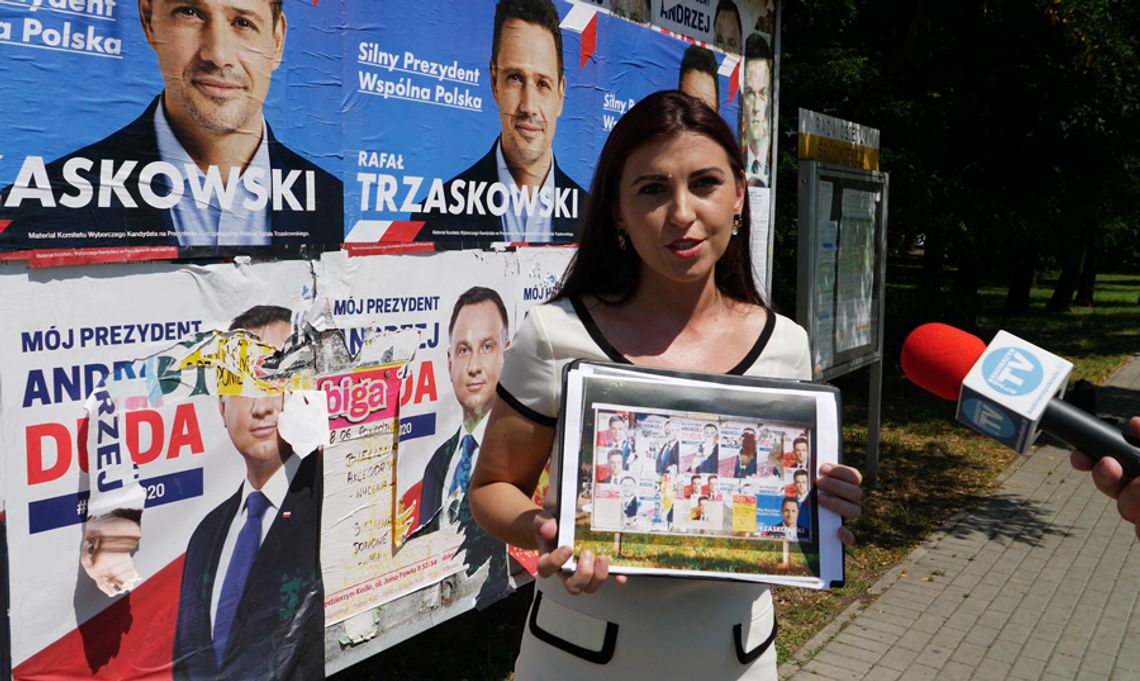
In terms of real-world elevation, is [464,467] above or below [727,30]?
below

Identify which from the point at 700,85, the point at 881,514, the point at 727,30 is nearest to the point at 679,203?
the point at 700,85

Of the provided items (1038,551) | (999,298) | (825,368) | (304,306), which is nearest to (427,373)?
(304,306)

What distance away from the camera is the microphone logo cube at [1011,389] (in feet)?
4.86

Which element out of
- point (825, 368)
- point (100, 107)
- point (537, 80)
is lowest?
point (825, 368)

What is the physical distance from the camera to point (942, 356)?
1.77 meters

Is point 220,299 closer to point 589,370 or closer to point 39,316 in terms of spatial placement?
point 39,316

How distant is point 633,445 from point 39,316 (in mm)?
1688

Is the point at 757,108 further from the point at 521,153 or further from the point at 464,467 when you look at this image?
the point at 464,467

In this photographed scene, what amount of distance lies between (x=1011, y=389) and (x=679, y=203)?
0.70m

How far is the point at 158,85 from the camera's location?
2766 mm

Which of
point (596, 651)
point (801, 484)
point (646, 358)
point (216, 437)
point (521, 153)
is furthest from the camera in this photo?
point (521, 153)

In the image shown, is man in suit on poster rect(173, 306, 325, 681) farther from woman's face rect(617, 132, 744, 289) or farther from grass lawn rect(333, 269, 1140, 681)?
woman's face rect(617, 132, 744, 289)

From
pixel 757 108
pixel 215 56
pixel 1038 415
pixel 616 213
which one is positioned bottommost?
pixel 1038 415

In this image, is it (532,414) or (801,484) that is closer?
(801,484)
